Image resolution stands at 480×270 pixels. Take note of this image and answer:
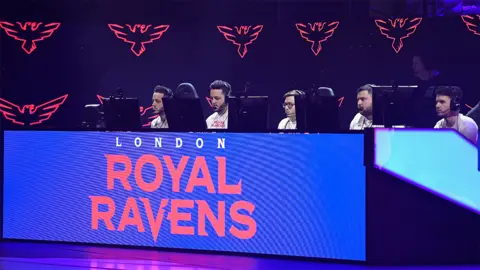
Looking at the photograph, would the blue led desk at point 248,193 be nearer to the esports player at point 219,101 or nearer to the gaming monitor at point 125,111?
the gaming monitor at point 125,111

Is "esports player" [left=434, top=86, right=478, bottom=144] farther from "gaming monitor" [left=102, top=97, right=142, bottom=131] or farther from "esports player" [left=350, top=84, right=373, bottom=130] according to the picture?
"gaming monitor" [left=102, top=97, right=142, bottom=131]

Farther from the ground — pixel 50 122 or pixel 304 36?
pixel 304 36

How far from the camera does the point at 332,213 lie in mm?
4988

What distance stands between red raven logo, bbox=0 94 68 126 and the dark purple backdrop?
8cm

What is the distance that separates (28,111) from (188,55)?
233 centimetres

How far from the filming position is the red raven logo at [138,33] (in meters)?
11.5

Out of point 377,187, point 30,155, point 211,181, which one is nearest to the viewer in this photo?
point 377,187

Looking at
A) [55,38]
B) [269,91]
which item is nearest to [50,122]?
[55,38]

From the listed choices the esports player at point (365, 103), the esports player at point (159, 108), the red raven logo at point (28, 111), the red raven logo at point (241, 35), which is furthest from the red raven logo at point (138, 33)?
the esports player at point (365, 103)

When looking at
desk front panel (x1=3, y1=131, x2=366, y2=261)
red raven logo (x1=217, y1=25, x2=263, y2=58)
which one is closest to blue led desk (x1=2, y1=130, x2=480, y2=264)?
desk front panel (x1=3, y1=131, x2=366, y2=261)

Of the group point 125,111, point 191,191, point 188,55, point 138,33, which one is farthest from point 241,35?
point 191,191

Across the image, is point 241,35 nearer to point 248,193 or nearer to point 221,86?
point 221,86

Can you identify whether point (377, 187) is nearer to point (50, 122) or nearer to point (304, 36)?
point (304, 36)

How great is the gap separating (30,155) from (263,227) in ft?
5.62
